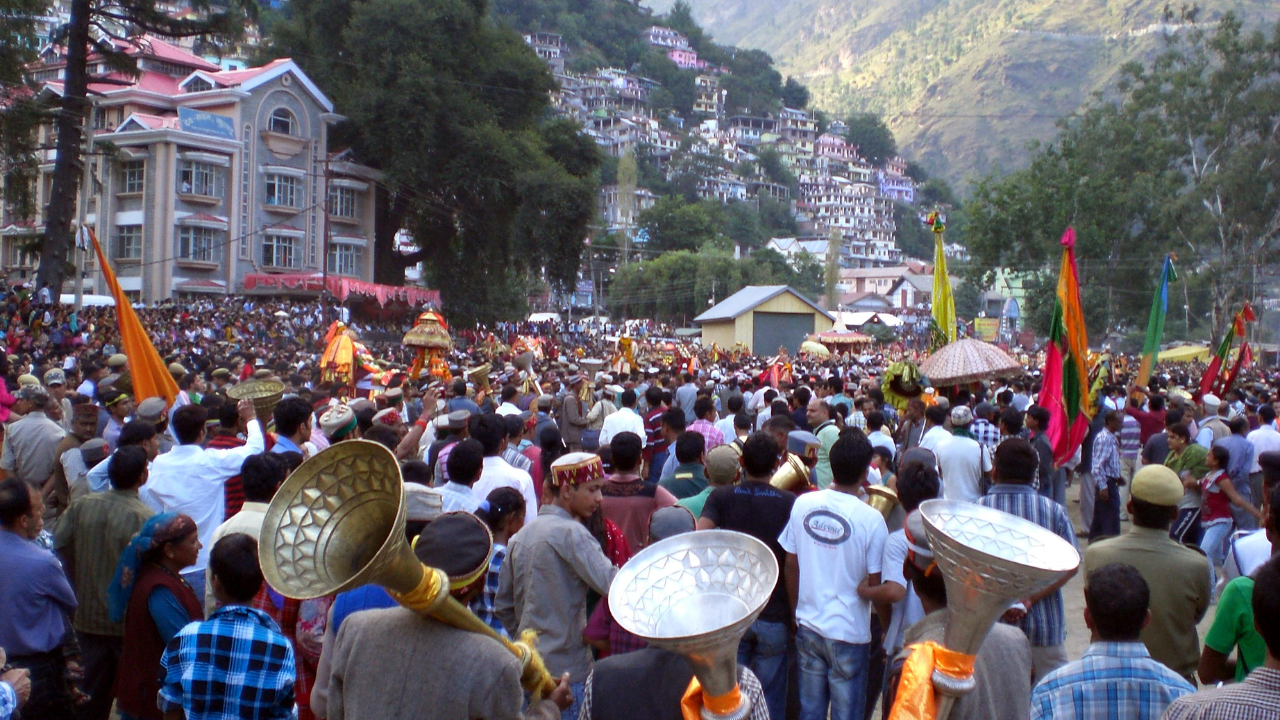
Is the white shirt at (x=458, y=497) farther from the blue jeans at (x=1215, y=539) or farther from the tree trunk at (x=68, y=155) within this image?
the tree trunk at (x=68, y=155)

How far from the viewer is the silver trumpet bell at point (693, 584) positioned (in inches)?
103

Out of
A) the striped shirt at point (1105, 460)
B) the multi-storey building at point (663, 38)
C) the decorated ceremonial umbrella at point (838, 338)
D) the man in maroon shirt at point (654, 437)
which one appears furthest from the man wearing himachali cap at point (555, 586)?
the multi-storey building at point (663, 38)

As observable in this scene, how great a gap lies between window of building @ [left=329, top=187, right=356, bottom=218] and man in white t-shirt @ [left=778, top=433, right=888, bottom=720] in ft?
127

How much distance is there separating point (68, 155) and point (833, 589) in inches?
778

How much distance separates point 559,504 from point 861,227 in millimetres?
145081

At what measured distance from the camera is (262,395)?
7262mm

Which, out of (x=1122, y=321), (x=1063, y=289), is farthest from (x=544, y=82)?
(x=1063, y=289)

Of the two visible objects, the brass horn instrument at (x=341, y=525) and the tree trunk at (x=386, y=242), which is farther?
the tree trunk at (x=386, y=242)

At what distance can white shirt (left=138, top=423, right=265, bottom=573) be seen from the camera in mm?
5293

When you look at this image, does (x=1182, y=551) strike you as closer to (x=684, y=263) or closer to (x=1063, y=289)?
(x=1063, y=289)

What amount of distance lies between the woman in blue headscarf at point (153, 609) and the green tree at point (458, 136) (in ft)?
110

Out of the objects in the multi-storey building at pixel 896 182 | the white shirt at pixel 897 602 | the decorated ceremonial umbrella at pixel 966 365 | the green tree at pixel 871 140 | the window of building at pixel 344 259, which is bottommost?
the white shirt at pixel 897 602

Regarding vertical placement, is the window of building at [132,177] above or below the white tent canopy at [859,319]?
above

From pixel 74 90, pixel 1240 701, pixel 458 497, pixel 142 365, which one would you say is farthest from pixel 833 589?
pixel 74 90
